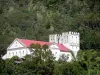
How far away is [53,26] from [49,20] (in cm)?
252

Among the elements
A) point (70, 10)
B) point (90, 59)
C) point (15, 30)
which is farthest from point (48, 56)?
point (15, 30)

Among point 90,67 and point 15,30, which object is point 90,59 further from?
point 15,30

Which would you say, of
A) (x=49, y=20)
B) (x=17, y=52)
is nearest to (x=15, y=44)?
(x=17, y=52)

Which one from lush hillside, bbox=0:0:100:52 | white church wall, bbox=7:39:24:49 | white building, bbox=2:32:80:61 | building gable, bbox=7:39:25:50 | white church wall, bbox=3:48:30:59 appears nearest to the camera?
lush hillside, bbox=0:0:100:52

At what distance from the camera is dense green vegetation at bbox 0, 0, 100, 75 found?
6.19 metres

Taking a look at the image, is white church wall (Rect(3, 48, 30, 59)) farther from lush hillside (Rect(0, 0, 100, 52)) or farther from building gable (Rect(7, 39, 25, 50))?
lush hillside (Rect(0, 0, 100, 52))

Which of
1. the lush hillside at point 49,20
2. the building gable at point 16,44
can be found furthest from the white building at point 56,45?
the lush hillside at point 49,20

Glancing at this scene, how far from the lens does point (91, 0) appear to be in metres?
6.05

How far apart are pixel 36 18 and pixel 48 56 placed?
42.5m

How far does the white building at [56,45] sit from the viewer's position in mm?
43659

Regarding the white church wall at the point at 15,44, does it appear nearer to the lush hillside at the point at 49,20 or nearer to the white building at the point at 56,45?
the white building at the point at 56,45

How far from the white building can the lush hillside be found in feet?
3.85

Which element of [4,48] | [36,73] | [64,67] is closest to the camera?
[64,67]

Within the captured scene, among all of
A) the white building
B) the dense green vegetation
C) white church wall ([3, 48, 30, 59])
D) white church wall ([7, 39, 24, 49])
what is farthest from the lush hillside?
white church wall ([3, 48, 30, 59])
